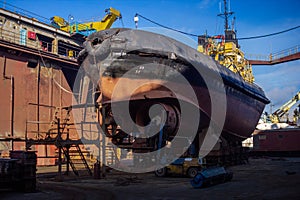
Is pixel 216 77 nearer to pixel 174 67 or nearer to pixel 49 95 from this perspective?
pixel 174 67

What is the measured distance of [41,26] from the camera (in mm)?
27031

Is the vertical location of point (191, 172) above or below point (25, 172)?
below

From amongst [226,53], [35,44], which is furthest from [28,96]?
[226,53]

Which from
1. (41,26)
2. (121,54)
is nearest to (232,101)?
(121,54)

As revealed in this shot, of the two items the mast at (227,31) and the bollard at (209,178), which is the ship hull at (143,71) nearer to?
the bollard at (209,178)

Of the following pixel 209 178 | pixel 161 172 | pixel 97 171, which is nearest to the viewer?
pixel 209 178

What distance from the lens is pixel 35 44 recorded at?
87.1 feet

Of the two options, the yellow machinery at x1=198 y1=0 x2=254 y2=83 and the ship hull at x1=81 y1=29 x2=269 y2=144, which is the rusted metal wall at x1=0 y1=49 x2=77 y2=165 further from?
the yellow machinery at x1=198 y1=0 x2=254 y2=83

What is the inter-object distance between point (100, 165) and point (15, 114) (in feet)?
37.0

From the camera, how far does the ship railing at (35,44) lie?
24.2 m

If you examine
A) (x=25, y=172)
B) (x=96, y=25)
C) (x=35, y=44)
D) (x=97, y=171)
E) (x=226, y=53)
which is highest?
(x=96, y=25)

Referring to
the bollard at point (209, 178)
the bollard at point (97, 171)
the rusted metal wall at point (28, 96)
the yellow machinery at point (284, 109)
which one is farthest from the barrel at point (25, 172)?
the yellow machinery at point (284, 109)

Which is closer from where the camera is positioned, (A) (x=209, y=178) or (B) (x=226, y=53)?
(A) (x=209, y=178)

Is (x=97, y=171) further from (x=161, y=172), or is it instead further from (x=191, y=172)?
(x=191, y=172)
